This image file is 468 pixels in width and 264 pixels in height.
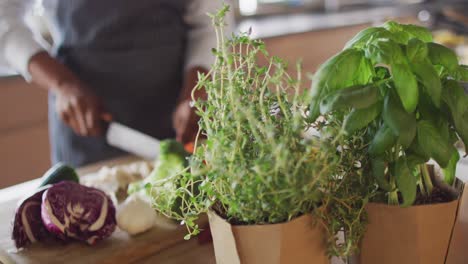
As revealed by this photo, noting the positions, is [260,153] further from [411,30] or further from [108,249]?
[108,249]

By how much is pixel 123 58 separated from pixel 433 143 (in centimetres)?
113

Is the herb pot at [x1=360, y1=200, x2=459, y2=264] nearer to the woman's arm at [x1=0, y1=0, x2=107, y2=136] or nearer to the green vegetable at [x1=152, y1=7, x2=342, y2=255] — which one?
the green vegetable at [x1=152, y1=7, x2=342, y2=255]

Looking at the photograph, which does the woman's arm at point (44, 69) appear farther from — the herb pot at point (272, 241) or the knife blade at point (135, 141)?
the herb pot at point (272, 241)

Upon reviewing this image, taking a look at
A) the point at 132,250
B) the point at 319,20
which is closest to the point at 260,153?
the point at 132,250

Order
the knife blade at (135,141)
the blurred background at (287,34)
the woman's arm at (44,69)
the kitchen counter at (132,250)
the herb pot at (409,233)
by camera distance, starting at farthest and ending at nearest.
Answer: the blurred background at (287,34)
the woman's arm at (44,69)
the knife blade at (135,141)
the kitchen counter at (132,250)
the herb pot at (409,233)

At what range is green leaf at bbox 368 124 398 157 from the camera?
1.83 ft

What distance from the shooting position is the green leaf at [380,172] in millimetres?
571

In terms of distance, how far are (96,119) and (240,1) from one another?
213 centimetres

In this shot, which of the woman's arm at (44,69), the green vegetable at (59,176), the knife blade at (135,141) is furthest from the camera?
the woman's arm at (44,69)

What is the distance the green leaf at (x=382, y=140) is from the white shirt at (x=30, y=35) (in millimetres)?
948

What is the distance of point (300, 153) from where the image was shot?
499mm

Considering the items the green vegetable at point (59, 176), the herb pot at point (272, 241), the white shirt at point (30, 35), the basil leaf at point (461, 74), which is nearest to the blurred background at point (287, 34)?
the white shirt at point (30, 35)

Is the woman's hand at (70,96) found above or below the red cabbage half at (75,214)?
above

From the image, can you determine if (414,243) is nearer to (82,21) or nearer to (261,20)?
(82,21)
